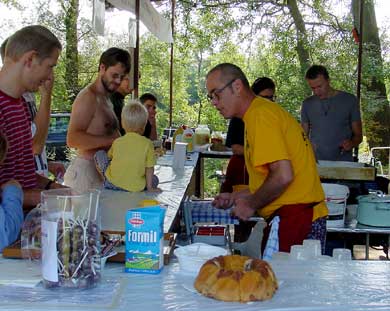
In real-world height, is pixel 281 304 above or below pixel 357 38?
below

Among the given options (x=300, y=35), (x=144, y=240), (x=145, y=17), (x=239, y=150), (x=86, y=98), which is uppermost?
(x=300, y=35)

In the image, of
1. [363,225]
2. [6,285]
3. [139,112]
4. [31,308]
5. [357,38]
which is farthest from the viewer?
[357,38]

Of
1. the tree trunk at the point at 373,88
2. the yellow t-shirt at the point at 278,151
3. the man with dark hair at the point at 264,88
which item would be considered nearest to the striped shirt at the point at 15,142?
the yellow t-shirt at the point at 278,151

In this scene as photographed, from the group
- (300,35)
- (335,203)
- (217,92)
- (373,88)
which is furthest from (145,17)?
(300,35)

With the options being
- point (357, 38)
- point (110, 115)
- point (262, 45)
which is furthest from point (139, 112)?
point (262, 45)

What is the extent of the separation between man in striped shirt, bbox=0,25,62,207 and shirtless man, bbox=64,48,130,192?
1176mm

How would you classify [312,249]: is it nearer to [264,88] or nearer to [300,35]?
[264,88]

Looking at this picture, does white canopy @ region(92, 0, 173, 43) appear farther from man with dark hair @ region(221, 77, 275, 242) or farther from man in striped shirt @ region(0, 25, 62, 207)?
man in striped shirt @ region(0, 25, 62, 207)

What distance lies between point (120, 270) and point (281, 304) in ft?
1.53

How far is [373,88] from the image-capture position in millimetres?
10805

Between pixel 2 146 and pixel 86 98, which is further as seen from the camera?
pixel 86 98

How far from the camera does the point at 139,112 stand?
10.4ft

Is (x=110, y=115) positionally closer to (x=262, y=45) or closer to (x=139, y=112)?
(x=139, y=112)

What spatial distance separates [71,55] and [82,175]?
30.6ft
